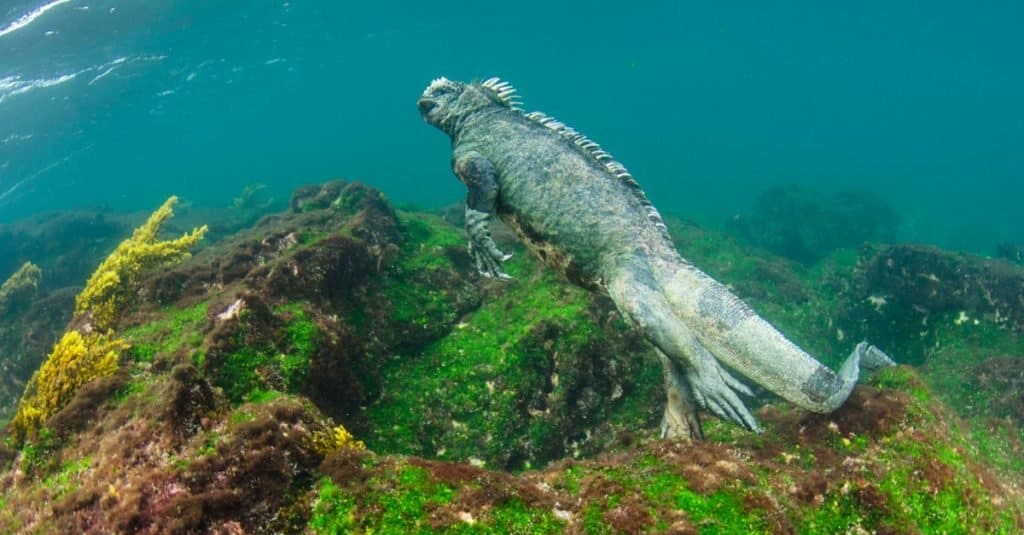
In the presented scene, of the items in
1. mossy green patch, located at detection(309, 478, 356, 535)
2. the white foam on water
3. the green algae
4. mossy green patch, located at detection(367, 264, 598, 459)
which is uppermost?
the white foam on water

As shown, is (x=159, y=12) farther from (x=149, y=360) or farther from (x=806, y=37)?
(x=806, y=37)

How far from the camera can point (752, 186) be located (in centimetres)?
4956

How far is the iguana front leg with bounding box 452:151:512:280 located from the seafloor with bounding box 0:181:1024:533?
112cm

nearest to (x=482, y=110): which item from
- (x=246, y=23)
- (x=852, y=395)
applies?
(x=852, y=395)

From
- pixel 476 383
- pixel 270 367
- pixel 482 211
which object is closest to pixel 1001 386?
pixel 476 383

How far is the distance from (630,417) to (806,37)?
113 meters

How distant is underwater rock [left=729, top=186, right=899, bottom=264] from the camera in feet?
80.5

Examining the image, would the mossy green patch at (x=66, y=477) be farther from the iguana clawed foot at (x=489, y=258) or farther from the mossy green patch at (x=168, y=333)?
the iguana clawed foot at (x=489, y=258)

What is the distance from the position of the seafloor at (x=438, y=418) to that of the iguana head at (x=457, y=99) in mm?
2230

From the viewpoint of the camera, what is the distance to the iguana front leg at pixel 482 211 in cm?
645

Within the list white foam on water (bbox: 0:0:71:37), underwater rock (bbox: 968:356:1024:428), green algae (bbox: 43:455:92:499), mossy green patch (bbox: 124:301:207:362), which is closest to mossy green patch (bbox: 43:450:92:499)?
green algae (bbox: 43:455:92:499)

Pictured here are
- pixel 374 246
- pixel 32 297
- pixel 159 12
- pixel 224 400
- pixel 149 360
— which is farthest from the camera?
pixel 159 12

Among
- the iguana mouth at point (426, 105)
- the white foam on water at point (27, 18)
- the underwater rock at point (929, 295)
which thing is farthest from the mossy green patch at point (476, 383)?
the white foam on water at point (27, 18)

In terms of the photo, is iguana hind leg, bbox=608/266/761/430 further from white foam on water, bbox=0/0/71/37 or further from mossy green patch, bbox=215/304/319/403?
white foam on water, bbox=0/0/71/37
